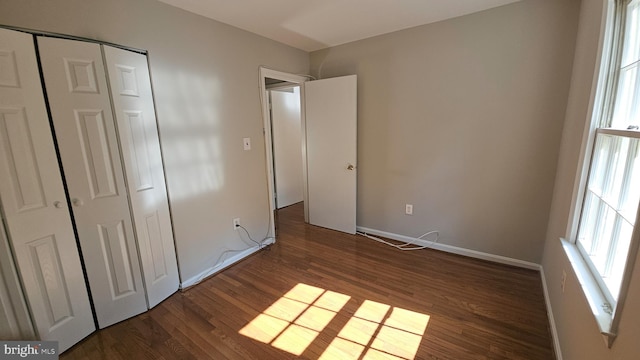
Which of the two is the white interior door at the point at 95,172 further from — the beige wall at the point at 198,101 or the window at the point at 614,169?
the window at the point at 614,169

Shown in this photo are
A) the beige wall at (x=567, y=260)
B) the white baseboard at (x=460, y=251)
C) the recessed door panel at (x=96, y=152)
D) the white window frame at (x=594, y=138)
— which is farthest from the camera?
the white baseboard at (x=460, y=251)

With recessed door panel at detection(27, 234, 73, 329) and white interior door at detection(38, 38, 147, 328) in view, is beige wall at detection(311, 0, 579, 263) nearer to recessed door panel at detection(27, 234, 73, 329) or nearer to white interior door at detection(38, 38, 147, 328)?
white interior door at detection(38, 38, 147, 328)

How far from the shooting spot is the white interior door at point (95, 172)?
1.51 m

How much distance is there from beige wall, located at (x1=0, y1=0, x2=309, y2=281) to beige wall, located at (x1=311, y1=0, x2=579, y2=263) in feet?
4.37

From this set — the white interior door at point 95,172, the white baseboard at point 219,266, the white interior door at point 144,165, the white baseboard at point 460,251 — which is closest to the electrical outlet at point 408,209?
the white baseboard at point 460,251

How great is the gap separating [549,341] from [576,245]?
2.18 feet

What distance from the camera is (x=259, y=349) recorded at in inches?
64.7

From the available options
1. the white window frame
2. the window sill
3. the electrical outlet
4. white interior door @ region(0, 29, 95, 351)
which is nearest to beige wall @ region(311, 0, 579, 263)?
the electrical outlet

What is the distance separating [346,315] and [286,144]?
124 inches

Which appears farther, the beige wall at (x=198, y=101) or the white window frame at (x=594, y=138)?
the beige wall at (x=198, y=101)

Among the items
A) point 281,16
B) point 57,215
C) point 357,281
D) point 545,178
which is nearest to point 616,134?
point 545,178

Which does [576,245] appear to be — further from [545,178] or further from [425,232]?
[425,232]

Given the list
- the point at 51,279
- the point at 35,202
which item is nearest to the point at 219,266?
the point at 51,279

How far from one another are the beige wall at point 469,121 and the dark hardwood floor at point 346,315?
54cm
